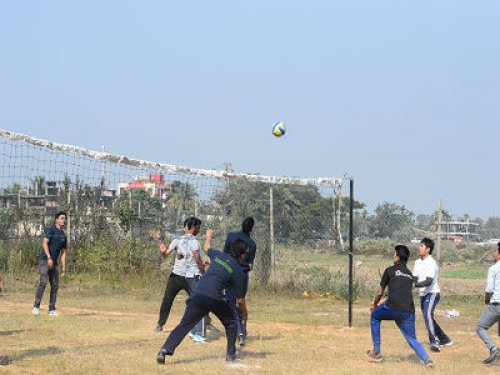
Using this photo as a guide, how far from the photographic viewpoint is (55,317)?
54.7 feet

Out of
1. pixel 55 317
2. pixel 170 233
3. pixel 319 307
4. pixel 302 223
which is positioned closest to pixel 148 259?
pixel 170 233

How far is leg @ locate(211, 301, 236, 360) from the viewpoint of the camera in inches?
448

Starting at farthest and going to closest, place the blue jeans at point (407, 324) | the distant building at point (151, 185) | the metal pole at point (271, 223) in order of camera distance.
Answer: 1. the distant building at point (151, 185)
2. the metal pole at point (271, 223)
3. the blue jeans at point (407, 324)

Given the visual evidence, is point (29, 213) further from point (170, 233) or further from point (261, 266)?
point (261, 266)

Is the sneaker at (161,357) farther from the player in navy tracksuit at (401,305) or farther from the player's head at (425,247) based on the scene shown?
the player's head at (425,247)

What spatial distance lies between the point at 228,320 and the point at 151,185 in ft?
44.6

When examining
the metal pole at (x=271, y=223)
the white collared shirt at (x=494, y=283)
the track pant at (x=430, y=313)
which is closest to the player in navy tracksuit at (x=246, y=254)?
the track pant at (x=430, y=313)

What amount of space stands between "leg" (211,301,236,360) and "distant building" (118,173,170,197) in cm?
1118

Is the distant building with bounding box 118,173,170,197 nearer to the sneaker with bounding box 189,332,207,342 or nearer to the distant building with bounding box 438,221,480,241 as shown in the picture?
the distant building with bounding box 438,221,480,241

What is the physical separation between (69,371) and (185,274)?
372 cm

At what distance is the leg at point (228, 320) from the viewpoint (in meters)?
11.4

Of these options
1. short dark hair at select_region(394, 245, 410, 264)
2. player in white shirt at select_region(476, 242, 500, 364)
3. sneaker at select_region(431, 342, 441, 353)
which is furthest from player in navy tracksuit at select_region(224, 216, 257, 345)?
player in white shirt at select_region(476, 242, 500, 364)

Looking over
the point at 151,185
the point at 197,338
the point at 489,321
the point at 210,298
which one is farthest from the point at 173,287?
the point at 151,185

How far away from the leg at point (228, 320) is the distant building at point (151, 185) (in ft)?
36.7
